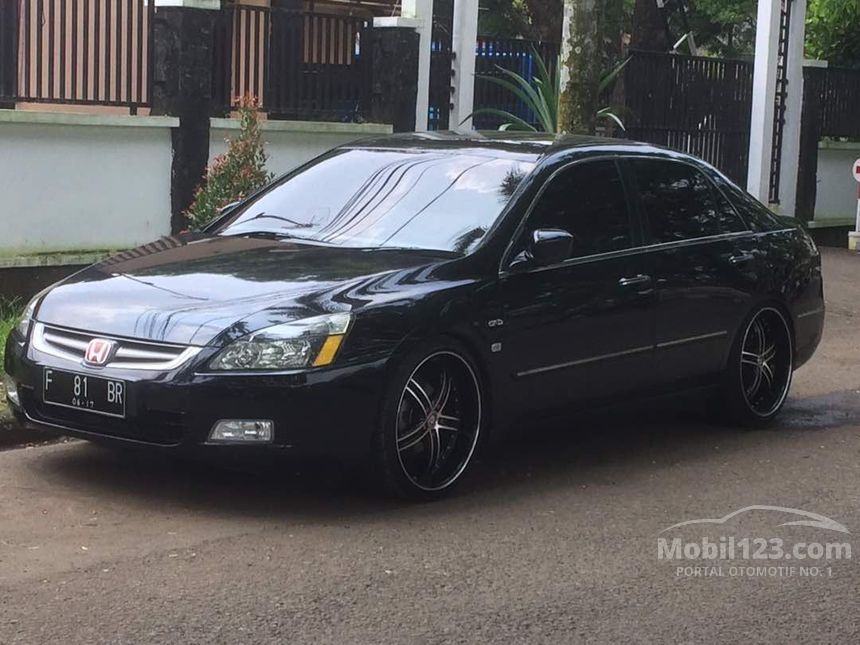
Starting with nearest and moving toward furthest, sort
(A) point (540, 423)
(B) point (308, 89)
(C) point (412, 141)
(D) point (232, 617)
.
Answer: (D) point (232, 617)
(A) point (540, 423)
(C) point (412, 141)
(B) point (308, 89)

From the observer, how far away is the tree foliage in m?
19.6

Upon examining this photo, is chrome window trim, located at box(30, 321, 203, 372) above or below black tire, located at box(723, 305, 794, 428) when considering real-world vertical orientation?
above

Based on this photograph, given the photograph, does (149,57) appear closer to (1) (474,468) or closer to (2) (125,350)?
(1) (474,468)

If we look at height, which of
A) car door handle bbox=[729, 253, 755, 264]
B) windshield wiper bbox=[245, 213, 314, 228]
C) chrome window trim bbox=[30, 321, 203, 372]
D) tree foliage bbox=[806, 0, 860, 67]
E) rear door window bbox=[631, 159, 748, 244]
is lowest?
chrome window trim bbox=[30, 321, 203, 372]

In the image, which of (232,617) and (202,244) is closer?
(232,617)

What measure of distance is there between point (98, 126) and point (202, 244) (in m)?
4.62

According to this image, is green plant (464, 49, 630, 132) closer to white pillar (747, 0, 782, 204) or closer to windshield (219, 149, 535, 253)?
white pillar (747, 0, 782, 204)

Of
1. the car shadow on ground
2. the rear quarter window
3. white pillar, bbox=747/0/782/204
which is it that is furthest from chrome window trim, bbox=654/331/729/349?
white pillar, bbox=747/0/782/204

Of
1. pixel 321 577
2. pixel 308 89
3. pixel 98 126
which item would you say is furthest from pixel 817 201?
pixel 321 577

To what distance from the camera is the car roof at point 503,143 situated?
7379 mm

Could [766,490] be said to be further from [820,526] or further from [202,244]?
[202,244]

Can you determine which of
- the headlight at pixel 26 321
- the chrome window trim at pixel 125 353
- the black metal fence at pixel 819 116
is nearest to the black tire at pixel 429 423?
the chrome window trim at pixel 125 353

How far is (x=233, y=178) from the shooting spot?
35.7 ft

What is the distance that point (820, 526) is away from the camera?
631 centimetres
